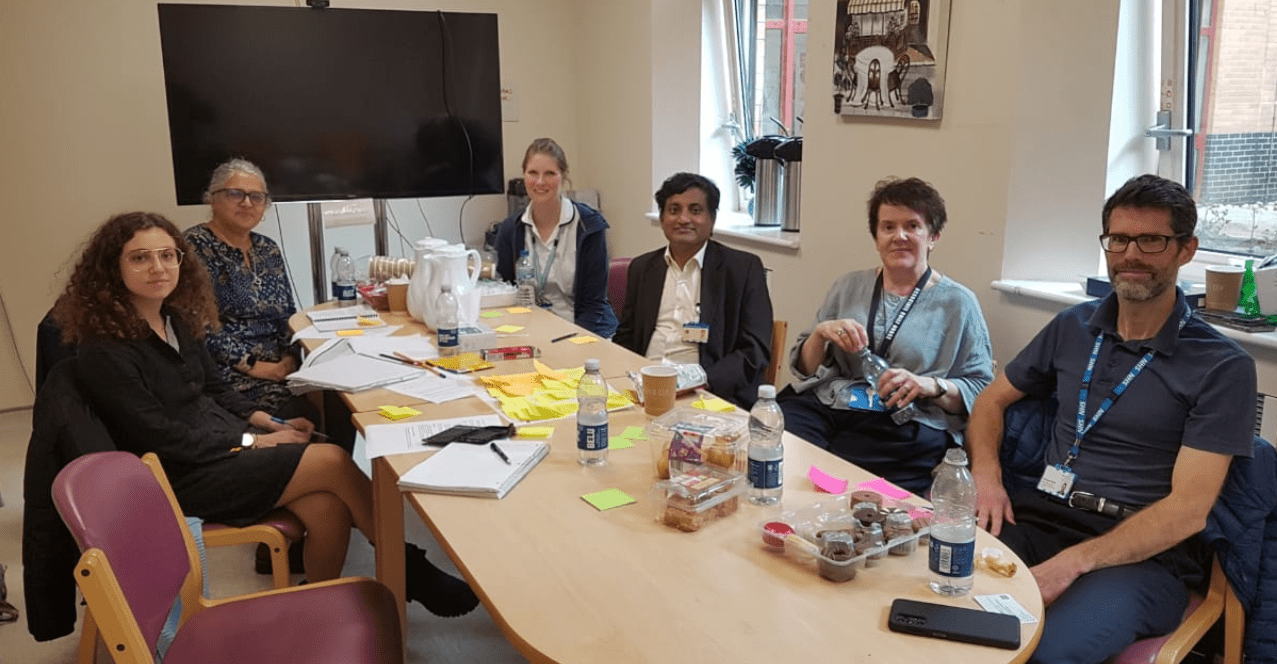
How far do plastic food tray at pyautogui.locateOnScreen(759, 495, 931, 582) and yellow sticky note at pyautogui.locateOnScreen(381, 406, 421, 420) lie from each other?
998 millimetres

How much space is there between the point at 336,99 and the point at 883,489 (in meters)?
3.43

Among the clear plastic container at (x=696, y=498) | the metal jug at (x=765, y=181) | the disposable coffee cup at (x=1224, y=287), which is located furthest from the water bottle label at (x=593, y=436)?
the metal jug at (x=765, y=181)

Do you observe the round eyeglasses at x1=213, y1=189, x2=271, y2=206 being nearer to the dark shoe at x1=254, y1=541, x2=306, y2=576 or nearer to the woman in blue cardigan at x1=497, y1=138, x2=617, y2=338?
the woman in blue cardigan at x1=497, y1=138, x2=617, y2=338

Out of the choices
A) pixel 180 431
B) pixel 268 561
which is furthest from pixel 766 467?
pixel 268 561

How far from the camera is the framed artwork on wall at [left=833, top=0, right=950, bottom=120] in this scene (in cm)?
321

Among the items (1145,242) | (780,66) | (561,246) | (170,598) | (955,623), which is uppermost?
(780,66)

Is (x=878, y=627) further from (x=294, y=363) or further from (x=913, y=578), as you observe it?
(x=294, y=363)

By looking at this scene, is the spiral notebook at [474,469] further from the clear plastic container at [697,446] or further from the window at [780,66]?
the window at [780,66]

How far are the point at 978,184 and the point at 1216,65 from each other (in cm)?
75

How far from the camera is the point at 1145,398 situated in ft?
6.73

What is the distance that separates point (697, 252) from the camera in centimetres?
313

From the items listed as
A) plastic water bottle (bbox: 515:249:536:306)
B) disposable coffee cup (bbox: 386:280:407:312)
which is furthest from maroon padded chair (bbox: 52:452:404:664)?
plastic water bottle (bbox: 515:249:536:306)

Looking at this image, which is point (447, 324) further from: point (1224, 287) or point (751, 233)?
point (1224, 287)

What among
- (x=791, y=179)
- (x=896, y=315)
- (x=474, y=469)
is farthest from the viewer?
(x=791, y=179)
